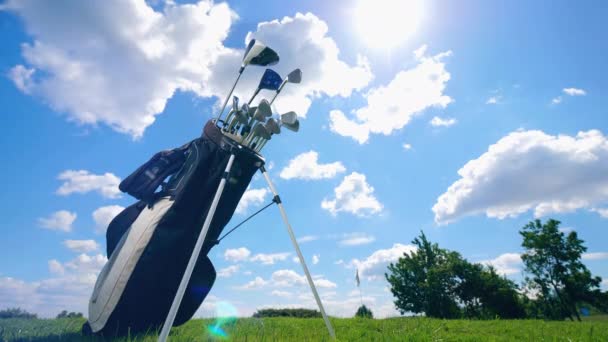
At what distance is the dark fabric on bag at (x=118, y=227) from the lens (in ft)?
17.2

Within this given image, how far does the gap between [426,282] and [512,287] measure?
9.99 metres

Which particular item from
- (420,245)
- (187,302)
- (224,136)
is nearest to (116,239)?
(187,302)

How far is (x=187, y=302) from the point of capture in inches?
187

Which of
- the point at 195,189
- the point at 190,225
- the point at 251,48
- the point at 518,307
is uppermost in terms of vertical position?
the point at 251,48

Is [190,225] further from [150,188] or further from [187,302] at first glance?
[187,302]

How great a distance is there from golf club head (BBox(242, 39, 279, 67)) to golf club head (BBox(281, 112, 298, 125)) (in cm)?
107

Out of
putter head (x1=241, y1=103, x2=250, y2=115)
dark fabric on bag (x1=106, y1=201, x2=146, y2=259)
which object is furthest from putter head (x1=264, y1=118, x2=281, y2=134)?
dark fabric on bag (x1=106, y1=201, x2=146, y2=259)

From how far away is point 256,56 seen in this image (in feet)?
15.8

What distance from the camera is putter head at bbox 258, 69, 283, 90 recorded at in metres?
4.79

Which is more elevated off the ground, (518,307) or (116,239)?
(116,239)

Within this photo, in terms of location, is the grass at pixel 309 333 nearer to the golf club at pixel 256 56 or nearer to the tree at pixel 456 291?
the golf club at pixel 256 56

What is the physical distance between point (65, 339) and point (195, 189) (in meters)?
2.72

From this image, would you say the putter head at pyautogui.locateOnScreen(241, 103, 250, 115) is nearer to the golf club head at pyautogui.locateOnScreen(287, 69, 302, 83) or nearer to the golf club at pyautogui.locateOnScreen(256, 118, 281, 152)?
the golf club at pyautogui.locateOnScreen(256, 118, 281, 152)

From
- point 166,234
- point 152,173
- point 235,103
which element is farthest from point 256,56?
point 166,234
